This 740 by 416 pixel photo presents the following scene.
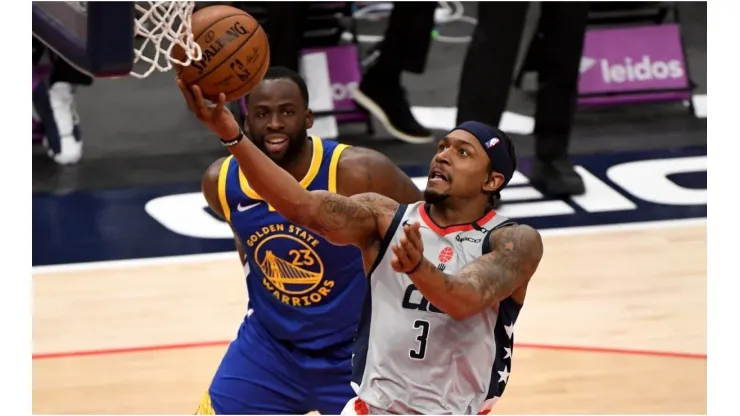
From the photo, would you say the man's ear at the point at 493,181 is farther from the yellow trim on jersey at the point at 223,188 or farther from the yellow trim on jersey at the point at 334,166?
the yellow trim on jersey at the point at 223,188

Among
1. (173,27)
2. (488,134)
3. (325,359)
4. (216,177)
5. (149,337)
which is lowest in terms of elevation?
(149,337)

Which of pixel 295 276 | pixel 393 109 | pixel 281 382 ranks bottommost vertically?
pixel 393 109

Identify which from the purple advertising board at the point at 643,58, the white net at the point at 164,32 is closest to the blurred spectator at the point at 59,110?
the purple advertising board at the point at 643,58

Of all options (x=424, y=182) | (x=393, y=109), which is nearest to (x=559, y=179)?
(x=424, y=182)

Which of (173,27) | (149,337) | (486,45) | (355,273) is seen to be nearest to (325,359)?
(355,273)

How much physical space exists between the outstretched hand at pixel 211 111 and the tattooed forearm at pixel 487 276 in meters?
0.69

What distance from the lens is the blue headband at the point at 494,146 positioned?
12.2 ft

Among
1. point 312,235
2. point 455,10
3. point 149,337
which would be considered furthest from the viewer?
point 455,10

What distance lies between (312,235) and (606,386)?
76.8 inches

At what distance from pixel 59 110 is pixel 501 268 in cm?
579

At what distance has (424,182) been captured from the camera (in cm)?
818

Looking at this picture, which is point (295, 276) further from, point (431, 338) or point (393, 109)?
point (393, 109)

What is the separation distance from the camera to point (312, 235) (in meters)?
4.43

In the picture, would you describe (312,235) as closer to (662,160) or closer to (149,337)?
(149,337)
